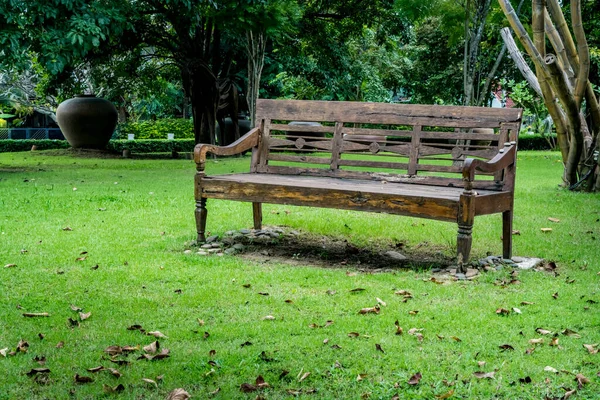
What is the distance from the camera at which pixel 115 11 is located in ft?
46.0

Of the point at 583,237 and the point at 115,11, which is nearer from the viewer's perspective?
the point at 583,237

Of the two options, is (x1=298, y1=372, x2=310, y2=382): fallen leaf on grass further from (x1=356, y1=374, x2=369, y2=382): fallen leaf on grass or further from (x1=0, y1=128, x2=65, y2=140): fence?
(x1=0, y1=128, x2=65, y2=140): fence

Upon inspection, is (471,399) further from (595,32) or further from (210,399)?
(595,32)

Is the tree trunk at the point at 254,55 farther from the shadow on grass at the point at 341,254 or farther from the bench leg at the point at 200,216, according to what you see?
the bench leg at the point at 200,216

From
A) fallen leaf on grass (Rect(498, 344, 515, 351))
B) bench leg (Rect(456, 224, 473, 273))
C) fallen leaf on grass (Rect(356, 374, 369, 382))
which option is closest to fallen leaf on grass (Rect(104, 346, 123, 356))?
fallen leaf on grass (Rect(356, 374, 369, 382))

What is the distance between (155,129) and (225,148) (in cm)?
2598

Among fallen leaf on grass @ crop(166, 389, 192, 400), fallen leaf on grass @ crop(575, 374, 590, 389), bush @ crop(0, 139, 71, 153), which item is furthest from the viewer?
bush @ crop(0, 139, 71, 153)

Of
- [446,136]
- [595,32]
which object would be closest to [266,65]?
[595,32]

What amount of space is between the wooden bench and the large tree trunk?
232 centimetres

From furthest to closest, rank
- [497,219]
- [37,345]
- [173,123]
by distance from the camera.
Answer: [173,123], [497,219], [37,345]

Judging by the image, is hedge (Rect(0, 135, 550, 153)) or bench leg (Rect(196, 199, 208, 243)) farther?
hedge (Rect(0, 135, 550, 153))

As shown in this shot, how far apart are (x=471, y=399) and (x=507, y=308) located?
5.24ft

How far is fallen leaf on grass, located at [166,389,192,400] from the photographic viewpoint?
3.46 meters

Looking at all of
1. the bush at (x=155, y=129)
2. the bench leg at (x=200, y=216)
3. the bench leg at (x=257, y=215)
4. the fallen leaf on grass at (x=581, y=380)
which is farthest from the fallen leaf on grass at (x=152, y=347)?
the bush at (x=155, y=129)
